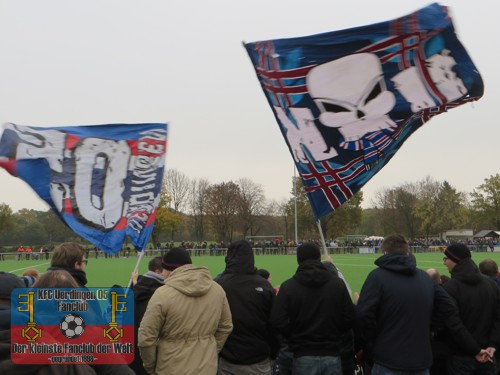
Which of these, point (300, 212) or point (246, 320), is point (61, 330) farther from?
point (300, 212)

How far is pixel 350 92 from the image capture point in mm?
6277

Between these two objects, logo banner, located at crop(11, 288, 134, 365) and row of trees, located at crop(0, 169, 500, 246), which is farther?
row of trees, located at crop(0, 169, 500, 246)

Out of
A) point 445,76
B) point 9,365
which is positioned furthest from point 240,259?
point 445,76

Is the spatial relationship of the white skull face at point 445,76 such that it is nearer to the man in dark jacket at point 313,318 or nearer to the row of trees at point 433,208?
the man in dark jacket at point 313,318

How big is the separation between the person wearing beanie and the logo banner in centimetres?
317

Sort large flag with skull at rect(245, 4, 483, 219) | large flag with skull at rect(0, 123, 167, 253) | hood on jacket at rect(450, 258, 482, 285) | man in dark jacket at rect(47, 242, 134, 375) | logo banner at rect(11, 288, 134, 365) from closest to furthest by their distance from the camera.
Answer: logo banner at rect(11, 288, 134, 365) < man in dark jacket at rect(47, 242, 134, 375) < hood on jacket at rect(450, 258, 482, 285) < large flag with skull at rect(245, 4, 483, 219) < large flag with skull at rect(0, 123, 167, 253)

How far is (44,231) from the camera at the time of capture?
283 ft

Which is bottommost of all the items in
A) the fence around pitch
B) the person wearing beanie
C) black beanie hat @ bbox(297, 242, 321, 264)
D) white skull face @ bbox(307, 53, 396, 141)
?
the fence around pitch

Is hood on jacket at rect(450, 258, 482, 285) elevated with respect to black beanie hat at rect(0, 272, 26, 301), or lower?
lower

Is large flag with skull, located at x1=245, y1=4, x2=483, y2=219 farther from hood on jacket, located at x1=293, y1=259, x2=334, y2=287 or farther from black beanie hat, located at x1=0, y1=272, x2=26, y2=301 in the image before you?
black beanie hat, located at x1=0, y1=272, x2=26, y2=301

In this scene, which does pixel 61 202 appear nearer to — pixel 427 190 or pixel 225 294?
pixel 225 294

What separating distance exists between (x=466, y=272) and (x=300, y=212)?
67643 mm

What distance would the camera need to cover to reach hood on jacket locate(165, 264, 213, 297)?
3.98 metres

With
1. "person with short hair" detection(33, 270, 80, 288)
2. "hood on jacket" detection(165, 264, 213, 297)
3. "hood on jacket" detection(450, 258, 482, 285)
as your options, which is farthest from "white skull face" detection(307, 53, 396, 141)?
"person with short hair" detection(33, 270, 80, 288)
